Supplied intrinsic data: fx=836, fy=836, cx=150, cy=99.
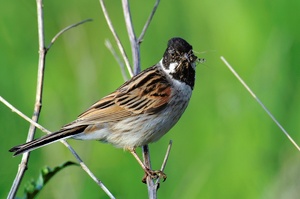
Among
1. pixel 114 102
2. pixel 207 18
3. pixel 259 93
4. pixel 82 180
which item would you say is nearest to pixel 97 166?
pixel 82 180

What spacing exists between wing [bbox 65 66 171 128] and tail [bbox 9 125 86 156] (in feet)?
0.68

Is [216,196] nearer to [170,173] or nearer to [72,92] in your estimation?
[170,173]

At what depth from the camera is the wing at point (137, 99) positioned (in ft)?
15.5

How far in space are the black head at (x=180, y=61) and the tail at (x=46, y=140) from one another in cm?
65

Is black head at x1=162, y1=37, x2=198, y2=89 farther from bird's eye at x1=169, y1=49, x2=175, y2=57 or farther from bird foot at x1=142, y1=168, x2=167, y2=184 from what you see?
bird foot at x1=142, y1=168, x2=167, y2=184

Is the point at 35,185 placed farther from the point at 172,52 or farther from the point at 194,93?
the point at 194,93

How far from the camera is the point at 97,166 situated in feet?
17.5

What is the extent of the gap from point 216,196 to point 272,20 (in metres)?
1.31

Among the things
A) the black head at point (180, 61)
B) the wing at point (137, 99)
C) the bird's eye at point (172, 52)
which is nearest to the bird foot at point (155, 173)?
Answer: the wing at point (137, 99)

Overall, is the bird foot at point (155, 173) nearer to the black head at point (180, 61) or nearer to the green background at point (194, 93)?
the green background at point (194, 93)

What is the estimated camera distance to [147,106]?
478 centimetres

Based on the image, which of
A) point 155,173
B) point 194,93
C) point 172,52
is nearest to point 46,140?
point 155,173

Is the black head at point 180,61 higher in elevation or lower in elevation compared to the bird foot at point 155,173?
higher

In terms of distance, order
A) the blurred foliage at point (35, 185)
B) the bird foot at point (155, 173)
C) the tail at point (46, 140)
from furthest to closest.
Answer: the bird foot at point (155, 173) → the tail at point (46, 140) → the blurred foliage at point (35, 185)
